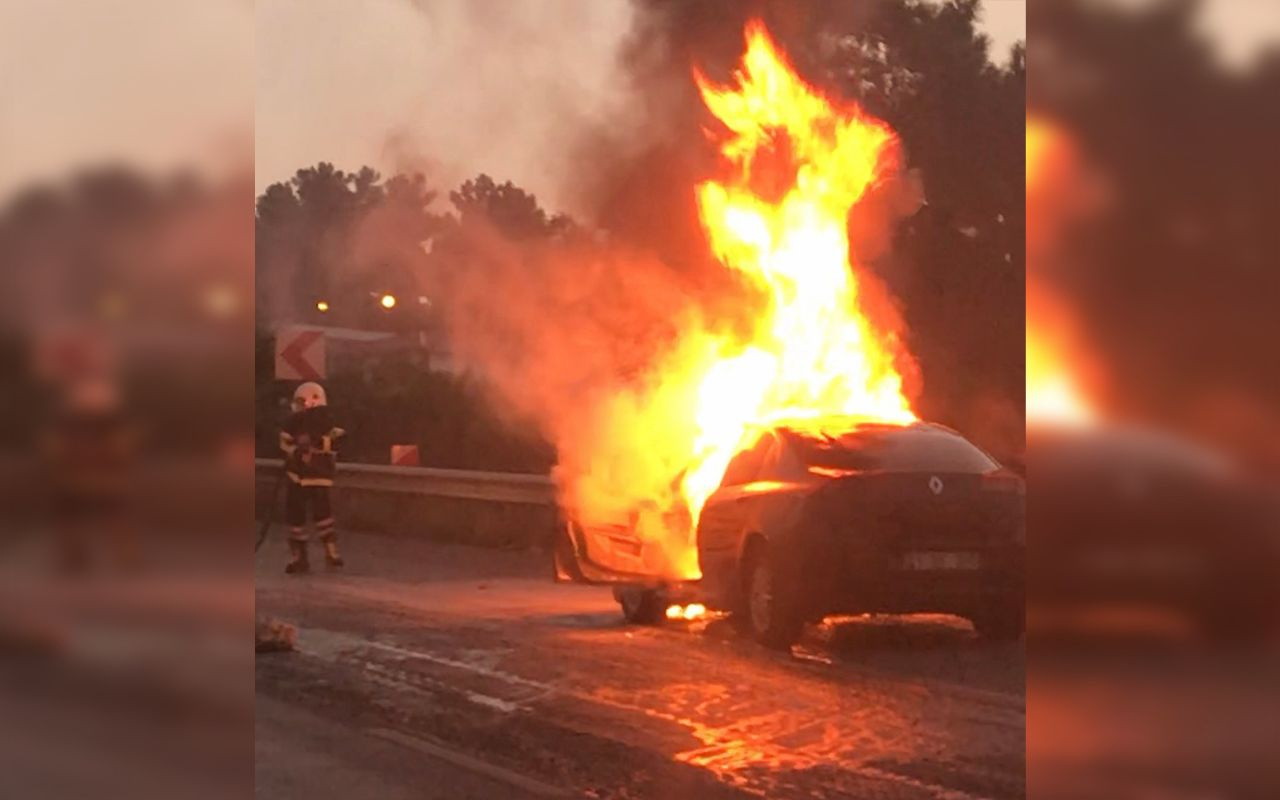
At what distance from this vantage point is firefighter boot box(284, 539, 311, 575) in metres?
4.62

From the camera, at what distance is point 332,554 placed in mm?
4598

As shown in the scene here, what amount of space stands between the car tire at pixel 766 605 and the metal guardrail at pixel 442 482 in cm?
73

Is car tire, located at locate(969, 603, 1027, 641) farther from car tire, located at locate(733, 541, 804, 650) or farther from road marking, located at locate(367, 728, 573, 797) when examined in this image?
road marking, located at locate(367, 728, 573, 797)

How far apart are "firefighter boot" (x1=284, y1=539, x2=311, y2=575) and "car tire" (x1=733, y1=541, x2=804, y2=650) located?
1642 millimetres

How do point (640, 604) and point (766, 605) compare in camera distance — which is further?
point (640, 604)

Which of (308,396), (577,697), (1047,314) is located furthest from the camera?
(308,396)

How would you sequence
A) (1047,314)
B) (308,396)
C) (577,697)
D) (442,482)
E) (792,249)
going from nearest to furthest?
1. (1047,314)
2. (792,249)
3. (577,697)
4. (442,482)
5. (308,396)

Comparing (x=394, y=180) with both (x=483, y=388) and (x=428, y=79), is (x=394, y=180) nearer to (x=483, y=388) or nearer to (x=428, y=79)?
(x=428, y=79)

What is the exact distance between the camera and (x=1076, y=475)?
3221 millimetres

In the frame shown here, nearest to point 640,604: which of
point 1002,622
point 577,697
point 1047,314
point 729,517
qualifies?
point 577,697

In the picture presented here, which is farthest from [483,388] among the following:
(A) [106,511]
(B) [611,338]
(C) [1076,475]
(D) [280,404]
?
(C) [1076,475]

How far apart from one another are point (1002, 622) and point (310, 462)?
242 centimetres

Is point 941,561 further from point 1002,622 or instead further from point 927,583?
point 1002,622

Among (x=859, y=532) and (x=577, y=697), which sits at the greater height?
(x=859, y=532)
